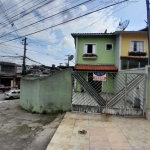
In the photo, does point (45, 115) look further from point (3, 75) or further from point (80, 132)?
point (3, 75)

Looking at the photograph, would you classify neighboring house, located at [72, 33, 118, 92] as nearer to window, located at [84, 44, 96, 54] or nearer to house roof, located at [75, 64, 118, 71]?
window, located at [84, 44, 96, 54]

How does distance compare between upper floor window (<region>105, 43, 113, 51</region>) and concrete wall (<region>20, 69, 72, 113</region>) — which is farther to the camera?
upper floor window (<region>105, 43, 113, 51</region>)

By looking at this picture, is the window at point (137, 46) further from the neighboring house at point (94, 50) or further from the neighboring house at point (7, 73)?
the neighboring house at point (7, 73)

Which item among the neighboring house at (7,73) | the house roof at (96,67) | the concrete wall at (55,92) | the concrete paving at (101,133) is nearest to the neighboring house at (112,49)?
the house roof at (96,67)

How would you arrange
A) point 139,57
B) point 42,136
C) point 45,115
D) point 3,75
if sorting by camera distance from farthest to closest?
1. point 3,75
2. point 139,57
3. point 45,115
4. point 42,136

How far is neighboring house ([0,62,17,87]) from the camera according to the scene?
36594mm

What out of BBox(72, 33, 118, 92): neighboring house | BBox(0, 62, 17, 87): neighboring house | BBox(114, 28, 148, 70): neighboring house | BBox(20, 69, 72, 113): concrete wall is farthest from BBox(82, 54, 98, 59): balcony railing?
BBox(0, 62, 17, 87): neighboring house

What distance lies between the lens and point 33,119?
7.31 m

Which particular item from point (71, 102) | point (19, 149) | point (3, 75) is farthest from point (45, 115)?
point (3, 75)

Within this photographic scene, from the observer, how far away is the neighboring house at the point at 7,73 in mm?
36594

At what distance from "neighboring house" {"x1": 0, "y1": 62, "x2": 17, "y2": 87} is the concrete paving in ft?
109

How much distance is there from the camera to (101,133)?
525cm

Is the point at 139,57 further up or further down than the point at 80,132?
further up

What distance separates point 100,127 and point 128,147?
1.62m
